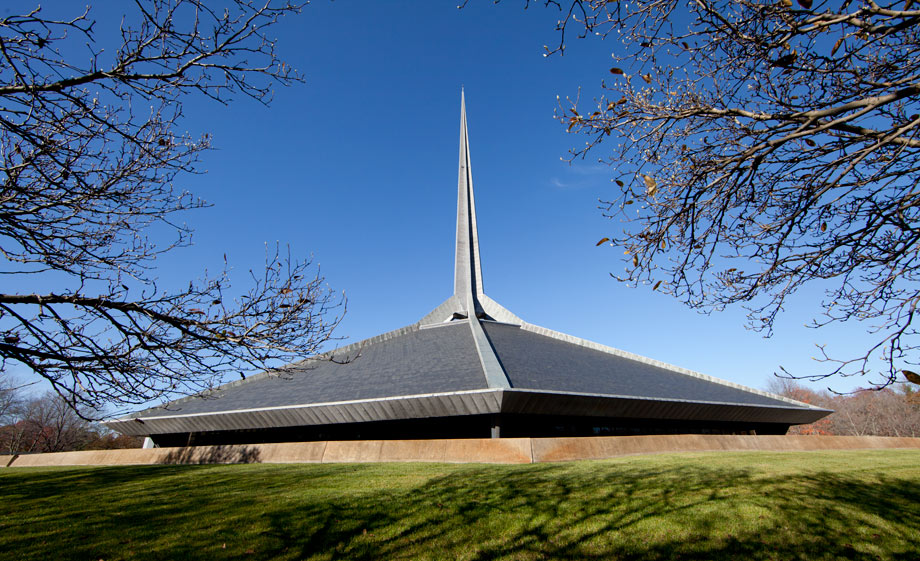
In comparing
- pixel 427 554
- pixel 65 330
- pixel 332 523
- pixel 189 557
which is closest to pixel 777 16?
pixel 427 554

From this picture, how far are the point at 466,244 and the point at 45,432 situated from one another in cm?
3870

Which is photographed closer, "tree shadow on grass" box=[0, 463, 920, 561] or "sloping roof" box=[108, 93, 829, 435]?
"tree shadow on grass" box=[0, 463, 920, 561]

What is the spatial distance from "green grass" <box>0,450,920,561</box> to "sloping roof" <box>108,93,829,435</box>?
484 cm

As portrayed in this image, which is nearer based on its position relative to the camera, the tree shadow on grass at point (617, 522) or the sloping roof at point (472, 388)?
the tree shadow on grass at point (617, 522)

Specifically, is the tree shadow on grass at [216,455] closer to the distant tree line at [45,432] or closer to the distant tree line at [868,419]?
the distant tree line at [45,432]

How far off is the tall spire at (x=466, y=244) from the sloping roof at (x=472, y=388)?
1.56m

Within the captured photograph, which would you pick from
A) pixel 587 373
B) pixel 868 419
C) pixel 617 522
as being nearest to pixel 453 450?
pixel 617 522

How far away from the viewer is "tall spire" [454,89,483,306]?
28341mm

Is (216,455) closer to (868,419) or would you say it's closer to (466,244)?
(466,244)

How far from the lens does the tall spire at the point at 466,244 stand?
93.0 feet

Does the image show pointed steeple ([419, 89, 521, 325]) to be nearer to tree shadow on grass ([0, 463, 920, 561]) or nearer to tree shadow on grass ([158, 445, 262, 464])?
tree shadow on grass ([158, 445, 262, 464])

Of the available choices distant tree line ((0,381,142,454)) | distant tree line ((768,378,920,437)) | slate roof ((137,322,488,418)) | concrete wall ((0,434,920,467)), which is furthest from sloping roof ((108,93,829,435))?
distant tree line ((768,378,920,437))

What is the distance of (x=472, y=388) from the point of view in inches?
543

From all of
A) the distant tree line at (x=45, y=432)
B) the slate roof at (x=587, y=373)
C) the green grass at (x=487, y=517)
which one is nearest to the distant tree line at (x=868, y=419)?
the slate roof at (x=587, y=373)
